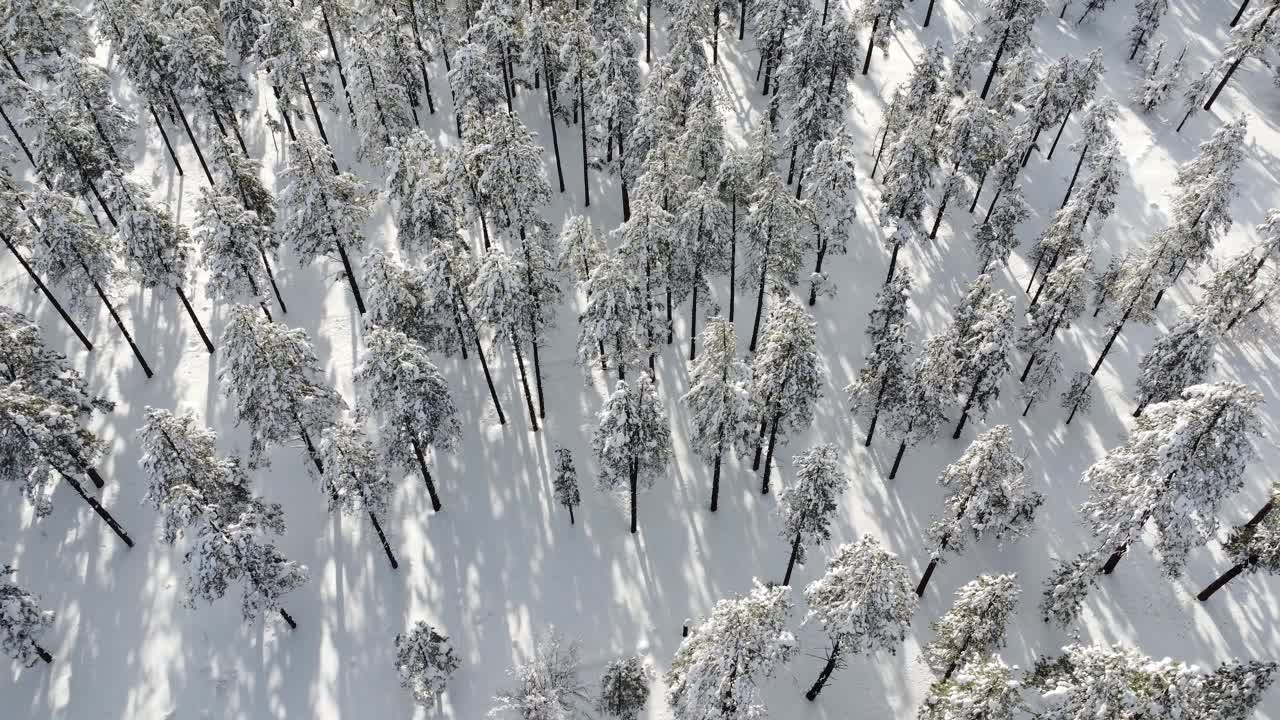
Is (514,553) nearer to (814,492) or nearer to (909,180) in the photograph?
(814,492)

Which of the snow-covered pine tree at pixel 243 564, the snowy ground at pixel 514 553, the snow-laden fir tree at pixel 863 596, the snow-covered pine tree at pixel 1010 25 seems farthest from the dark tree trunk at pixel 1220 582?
the snow-covered pine tree at pixel 243 564

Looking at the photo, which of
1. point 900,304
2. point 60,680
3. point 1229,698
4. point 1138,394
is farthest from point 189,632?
point 1138,394

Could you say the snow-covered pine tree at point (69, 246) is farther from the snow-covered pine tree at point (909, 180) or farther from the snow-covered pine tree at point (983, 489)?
the snow-covered pine tree at point (983, 489)

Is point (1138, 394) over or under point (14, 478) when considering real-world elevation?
under

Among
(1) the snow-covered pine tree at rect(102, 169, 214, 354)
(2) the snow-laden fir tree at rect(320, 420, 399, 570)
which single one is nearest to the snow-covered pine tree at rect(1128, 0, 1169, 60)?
(2) the snow-laden fir tree at rect(320, 420, 399, 570)


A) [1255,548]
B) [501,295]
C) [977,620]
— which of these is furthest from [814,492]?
[1255,548]

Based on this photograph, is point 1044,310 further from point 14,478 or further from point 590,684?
point 14,478
